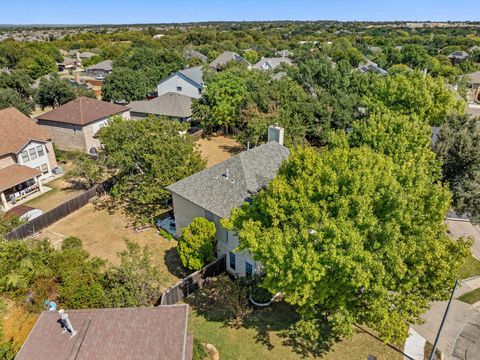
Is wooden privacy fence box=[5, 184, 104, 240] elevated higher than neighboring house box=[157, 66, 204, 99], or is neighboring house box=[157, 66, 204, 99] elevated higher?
neighboring house box=[157, 66, 204, 99]

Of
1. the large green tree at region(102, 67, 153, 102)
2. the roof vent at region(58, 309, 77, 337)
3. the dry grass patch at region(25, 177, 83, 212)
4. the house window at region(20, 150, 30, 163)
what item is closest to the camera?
the roof vent at region(58, 309, 77, 337)

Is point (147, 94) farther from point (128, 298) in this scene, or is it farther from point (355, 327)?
point (355, 327)

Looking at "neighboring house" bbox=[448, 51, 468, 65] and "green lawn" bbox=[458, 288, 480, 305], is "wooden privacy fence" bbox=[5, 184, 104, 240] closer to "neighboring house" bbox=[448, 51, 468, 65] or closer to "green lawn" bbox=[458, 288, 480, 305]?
"green lawn" bbox=[458, 288, 480, 305]

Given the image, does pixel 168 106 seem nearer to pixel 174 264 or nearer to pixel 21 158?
pixel 21 158

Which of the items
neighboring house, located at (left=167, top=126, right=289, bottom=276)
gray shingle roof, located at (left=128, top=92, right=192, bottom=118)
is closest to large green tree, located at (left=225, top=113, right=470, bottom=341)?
neighboring house, located at (left=167, top=126, right=289, bottom=276)

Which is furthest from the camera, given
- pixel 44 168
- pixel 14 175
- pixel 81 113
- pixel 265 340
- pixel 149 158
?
pixel 81 113

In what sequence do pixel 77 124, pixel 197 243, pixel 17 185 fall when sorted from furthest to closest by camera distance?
pixel 77 124 < pixel 17 185 < pixel 197 243

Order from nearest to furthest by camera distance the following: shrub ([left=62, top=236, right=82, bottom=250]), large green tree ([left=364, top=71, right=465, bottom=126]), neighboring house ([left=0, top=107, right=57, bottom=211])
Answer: shrub ([left=62, top=236, right=82, bottom=250]) → neighboring house ([left=0, top=107, right=57, bottom=211]) → large green tree ([left=364, top=71, right=465, bottom=126])

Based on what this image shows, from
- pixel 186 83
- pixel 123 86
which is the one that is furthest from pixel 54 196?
pixel 186 83

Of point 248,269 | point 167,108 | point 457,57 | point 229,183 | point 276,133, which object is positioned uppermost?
point 457,57
